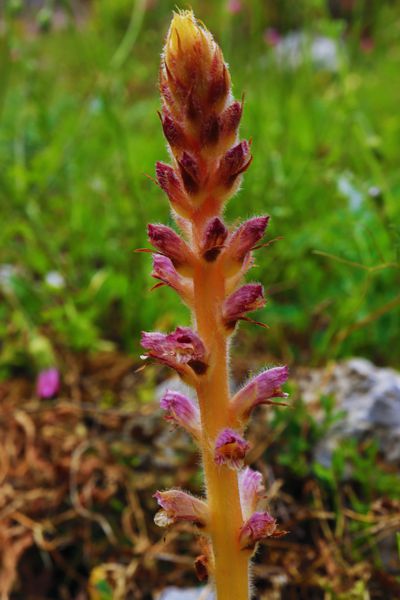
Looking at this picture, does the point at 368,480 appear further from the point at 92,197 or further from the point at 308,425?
the point at 92,197

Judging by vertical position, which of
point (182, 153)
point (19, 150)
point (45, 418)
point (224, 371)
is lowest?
point (224, 371)

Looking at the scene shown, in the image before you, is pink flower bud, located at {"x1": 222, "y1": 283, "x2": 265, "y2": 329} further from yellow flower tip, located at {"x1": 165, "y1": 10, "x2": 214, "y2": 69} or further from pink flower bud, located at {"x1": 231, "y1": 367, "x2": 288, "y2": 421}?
yellow flower tip, located at {"x1": 165, "y1": 10, "x2": 214, "y2": 69}

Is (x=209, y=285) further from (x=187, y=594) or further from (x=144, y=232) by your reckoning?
(x=144, y=232)

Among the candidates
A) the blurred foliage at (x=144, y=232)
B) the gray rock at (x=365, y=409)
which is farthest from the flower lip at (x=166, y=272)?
the gray rock at (x=365, y=409)

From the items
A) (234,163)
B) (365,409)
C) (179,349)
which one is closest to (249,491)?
(179,349)

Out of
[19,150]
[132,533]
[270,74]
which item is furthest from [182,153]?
[270,74]

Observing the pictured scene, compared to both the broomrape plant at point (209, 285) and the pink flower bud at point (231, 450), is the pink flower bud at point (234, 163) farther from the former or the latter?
the pink flower bud at point (231, 450)

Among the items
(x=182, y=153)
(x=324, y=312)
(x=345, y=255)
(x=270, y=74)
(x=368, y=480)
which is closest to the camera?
(x=182, y=153)
